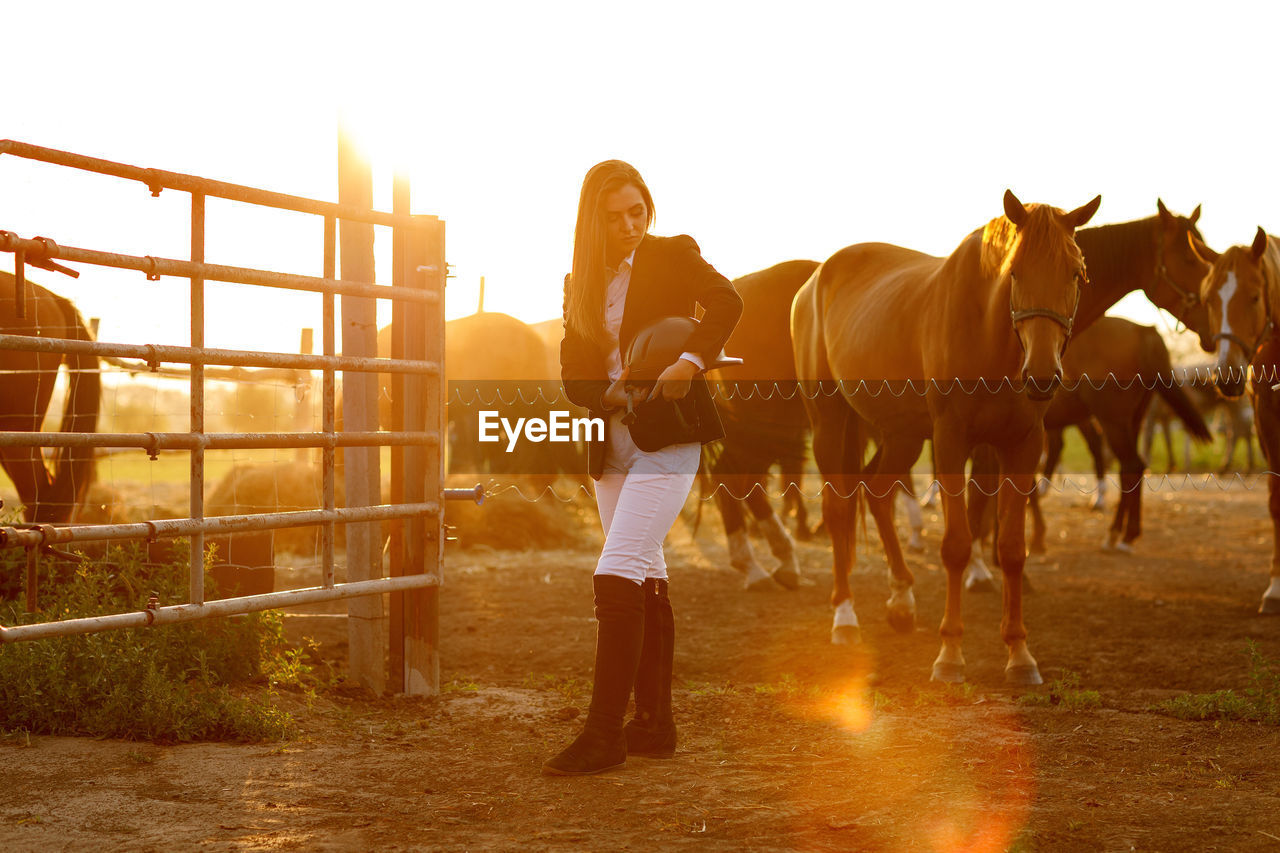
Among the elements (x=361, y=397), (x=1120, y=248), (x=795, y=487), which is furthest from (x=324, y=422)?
(x=795, y=487)

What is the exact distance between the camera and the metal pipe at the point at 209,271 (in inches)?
130

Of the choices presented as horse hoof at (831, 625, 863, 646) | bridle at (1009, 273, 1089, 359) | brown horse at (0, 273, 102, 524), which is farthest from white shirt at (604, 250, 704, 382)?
brown horse at (0, 273, 102, 524)

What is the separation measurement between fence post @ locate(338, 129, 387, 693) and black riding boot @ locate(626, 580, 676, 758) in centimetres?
146

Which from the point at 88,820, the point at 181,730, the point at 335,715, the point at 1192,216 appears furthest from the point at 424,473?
the point at 1192,216

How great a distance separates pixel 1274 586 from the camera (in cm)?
694

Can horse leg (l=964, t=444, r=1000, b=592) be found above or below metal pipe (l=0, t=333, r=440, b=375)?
below

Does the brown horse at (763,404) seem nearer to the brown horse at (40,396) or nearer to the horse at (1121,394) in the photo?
the horse at (1121,394)

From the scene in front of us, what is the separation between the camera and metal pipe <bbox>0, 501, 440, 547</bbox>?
3.21 metres

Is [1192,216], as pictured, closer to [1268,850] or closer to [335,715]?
[1268,850]

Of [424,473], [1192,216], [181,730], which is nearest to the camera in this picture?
[181,730]

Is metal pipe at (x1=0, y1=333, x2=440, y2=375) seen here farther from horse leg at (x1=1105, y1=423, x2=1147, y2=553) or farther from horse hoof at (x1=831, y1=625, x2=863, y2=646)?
horse leg at (x1=1105, y1=423, x2=1147, y2=553)

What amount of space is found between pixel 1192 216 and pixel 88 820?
666 cm

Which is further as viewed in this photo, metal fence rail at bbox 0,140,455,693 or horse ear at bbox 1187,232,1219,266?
horse ear at bbox 1187,232,1219,266

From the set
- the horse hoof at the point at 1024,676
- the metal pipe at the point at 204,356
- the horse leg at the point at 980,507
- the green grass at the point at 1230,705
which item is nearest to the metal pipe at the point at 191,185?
the metal pipe at the point at 204,356
